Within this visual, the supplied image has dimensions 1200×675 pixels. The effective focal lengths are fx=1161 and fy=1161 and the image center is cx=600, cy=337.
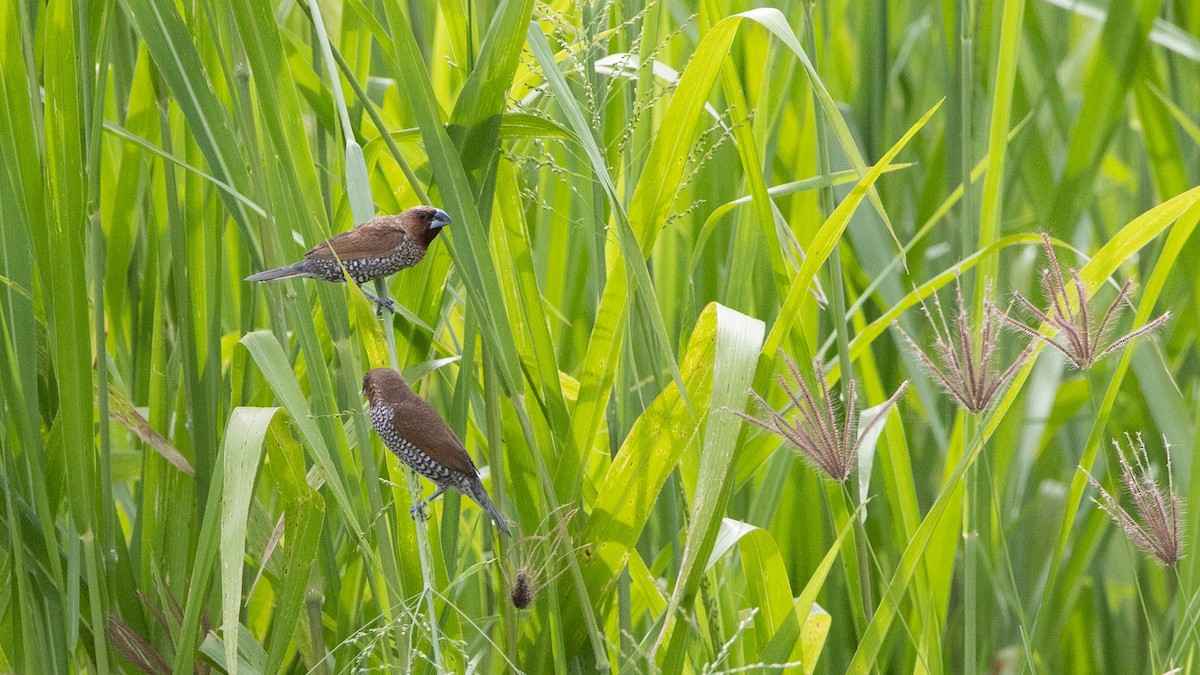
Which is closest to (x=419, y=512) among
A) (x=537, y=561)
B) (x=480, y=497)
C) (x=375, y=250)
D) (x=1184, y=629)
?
(x=480, y=497)

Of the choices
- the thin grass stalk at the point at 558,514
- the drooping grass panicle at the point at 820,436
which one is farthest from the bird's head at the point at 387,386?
the drooping grass panicle at the point at 820,436

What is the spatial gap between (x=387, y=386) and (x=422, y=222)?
18cm

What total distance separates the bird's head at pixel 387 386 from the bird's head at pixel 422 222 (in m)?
0.16

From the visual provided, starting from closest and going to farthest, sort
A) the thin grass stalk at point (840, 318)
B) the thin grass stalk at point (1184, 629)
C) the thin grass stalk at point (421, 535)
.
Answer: the thin grass stalk at point (421, 535)
the thin grass stalk at point (1184, 629)
the thin grass stalk at point (840, 318)

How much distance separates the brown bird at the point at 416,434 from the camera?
117 cm

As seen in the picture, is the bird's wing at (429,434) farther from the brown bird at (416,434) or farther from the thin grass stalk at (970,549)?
the thin grass stalk at (970,549)

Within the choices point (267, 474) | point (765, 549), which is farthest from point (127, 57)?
point (765, 549)

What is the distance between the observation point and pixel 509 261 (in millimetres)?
1406

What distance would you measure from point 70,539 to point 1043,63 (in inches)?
65.7

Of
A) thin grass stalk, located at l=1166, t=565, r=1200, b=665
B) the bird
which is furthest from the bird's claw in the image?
thin grass stalk, located at l=1166, t=565, r=1200, b=665

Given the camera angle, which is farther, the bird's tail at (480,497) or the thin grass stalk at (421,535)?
the bird's tail at (480,497)

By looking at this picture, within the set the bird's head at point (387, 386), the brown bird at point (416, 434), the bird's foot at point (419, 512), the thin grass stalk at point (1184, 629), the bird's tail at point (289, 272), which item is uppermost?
the bird's tail at point (289, 272)

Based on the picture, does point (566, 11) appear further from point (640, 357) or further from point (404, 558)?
point (404, 558)

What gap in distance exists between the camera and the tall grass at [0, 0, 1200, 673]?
4.01 ft
